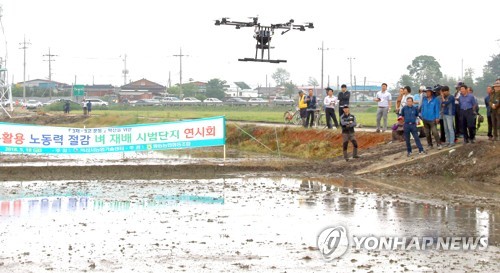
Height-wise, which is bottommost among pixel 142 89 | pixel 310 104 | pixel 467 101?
pixel 310 104

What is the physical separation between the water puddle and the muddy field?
19 mm

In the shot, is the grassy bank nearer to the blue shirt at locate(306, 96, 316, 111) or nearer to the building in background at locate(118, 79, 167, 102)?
the blue shirt at locate(306, 96, 316, 111)

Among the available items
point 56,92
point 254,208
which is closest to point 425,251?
point 254,208

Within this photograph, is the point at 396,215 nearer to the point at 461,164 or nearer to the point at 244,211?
the point at 244,211

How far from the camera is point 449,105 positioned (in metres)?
21.9

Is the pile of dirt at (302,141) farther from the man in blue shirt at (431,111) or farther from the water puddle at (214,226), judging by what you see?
the water puddle at (214,226)

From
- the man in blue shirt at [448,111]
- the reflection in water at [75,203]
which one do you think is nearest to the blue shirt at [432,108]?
the man in blue shirt at [448,111]

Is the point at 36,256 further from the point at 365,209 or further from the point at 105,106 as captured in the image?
the point at 105,106

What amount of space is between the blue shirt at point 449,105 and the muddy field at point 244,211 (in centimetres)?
98

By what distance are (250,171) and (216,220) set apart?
9.93m

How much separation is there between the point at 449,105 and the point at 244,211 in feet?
27.8

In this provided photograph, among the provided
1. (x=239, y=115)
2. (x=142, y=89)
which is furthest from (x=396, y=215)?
(x=142, y=89)

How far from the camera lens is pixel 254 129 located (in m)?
39.8

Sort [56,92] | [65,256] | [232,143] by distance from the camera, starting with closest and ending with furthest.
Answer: [65,256]
[232,143]
[56,92]
